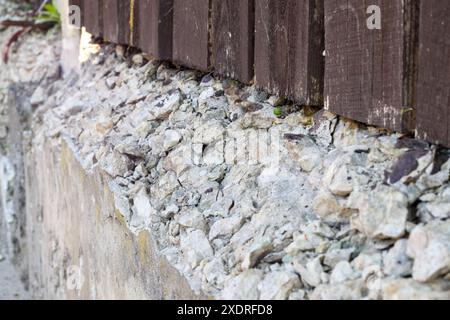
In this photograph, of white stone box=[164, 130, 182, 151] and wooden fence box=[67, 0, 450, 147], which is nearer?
wooden fence box=[67, 0, 450, 147]

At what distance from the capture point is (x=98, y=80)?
5.17 m

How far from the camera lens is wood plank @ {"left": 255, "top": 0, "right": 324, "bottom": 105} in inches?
110

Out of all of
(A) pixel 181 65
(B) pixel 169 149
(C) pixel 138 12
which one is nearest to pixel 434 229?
(B) pixel 169 149

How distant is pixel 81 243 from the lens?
4.20m

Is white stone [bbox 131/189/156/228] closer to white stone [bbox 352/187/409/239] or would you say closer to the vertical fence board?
white stone [bbox 352/187/409/239]

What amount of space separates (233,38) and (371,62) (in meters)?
0.99

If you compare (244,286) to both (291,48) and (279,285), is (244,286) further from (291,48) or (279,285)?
(291,48)

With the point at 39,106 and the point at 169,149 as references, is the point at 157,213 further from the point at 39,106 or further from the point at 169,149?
the point at 39,106

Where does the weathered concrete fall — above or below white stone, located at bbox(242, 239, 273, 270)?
below

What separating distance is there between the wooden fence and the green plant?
3.65 meters

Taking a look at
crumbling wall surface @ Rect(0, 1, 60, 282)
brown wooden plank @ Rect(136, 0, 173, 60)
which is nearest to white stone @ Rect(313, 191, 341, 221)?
brown wooden plank @ Rect(136, 0, 173, 60)

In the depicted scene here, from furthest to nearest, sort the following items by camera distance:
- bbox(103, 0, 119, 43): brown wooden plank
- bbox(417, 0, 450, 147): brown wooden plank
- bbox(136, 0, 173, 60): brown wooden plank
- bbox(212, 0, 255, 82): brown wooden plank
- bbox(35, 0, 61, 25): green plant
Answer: bbox(35, 0, 61, 25): green plant
bbox(103, 0, 119, 43): brown wooden plank
bbox(136, 0, 173, 60): brown wooden plank
bbox(212, 0, 255, 82): brown wooden plank
bbox(417, 0, 450, 147): brown wooden plank

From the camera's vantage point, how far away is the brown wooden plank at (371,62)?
2326 millimetres

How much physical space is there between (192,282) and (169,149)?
101cm
